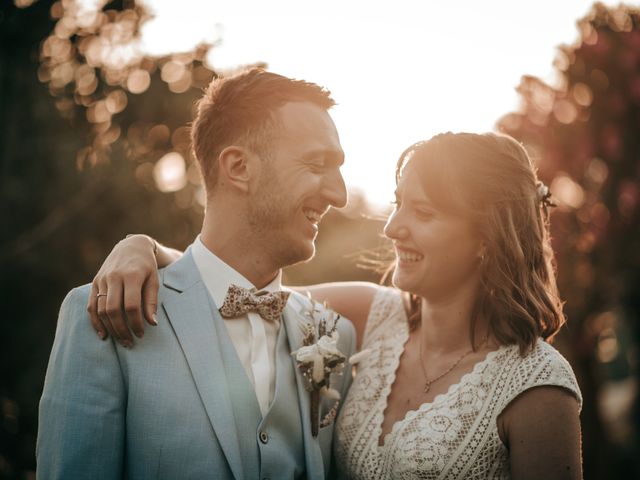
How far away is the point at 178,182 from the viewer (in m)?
10.4

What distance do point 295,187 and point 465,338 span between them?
131cm

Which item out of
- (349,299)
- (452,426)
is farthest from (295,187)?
(452,426)

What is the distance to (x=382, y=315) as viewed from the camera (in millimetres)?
3998

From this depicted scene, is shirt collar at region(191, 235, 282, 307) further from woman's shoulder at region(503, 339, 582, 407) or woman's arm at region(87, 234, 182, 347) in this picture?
woman's shoulder at region(503, 339, 582, 407)

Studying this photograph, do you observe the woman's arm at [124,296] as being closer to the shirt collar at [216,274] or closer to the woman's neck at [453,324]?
the shirt collar at [216,274]

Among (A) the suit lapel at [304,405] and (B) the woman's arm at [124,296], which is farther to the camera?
(A) the suit lapel at [304,405]

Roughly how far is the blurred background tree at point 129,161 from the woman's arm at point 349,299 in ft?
16.9

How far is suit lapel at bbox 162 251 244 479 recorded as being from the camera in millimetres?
2611

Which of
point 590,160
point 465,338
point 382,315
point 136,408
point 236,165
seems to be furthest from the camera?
point 590,160

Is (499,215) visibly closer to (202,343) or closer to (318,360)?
(318,360)

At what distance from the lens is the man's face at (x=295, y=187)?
3160mm

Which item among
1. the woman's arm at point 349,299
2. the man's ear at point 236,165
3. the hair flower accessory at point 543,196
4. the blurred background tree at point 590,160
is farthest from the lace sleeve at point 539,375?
the blurred background tree at point 590,160

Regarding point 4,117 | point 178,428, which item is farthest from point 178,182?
point 178,428

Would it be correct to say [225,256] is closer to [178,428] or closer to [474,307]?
[178,428]
